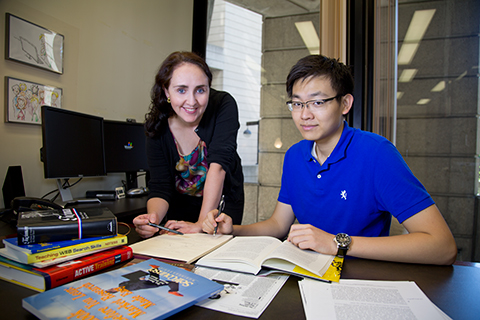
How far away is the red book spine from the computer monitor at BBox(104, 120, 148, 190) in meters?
1.57

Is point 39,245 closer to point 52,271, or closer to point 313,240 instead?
point 52,271

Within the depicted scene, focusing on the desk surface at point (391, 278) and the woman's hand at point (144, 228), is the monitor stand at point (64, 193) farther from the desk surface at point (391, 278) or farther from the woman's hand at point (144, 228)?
the desk surface at point (391, 278)

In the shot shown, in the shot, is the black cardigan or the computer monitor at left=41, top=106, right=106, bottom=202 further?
the computer monitor at left=41, top=106, right=106, bottom=202

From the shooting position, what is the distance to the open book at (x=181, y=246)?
0.84 metres

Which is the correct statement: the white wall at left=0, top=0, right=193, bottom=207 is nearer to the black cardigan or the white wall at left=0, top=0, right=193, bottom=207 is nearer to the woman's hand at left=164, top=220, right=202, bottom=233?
the black cardigan

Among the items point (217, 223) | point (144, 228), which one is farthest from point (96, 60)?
point (217, 223)

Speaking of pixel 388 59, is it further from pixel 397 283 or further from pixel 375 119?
pixel 397 283

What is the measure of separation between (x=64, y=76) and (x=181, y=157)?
111 centimetres

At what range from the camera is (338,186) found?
112 centimetres

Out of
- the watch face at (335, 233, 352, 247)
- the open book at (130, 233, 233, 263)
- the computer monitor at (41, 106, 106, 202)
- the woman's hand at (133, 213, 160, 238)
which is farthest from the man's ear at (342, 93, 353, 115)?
the computer monitor at (41, 106, 106, 202)

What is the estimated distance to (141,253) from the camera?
86 cm

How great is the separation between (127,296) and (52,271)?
0.21m

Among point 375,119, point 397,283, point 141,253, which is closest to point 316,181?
point 397,283

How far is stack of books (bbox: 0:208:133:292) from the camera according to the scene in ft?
2.10
